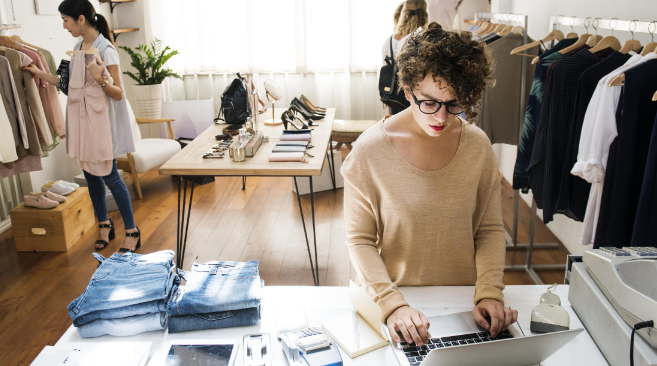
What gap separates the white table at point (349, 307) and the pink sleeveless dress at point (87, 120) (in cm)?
213

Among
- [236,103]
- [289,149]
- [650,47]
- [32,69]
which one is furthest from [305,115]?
[650,47]

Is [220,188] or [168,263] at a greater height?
[168,263]

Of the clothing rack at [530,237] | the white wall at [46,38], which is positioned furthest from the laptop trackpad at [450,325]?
the white wall at [46,38]

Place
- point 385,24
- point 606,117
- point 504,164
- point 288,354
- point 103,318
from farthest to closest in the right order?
point 385,24 < point 504,164 < point 606,117 < point 103,318 < point 288,354

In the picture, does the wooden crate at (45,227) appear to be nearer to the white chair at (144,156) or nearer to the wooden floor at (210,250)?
the wooden floor at (210,250)

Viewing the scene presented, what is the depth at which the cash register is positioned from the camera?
3.46 feet

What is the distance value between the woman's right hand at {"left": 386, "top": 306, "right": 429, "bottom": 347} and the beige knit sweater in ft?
0.43

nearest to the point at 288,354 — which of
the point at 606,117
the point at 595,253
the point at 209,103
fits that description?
the point at 595,253

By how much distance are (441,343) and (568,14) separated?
290cm

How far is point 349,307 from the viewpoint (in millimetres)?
1447

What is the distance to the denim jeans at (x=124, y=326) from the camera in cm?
134

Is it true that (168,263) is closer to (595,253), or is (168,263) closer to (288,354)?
(288,354)

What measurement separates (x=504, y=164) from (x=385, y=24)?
208cm

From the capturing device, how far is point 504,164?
4938 mm
